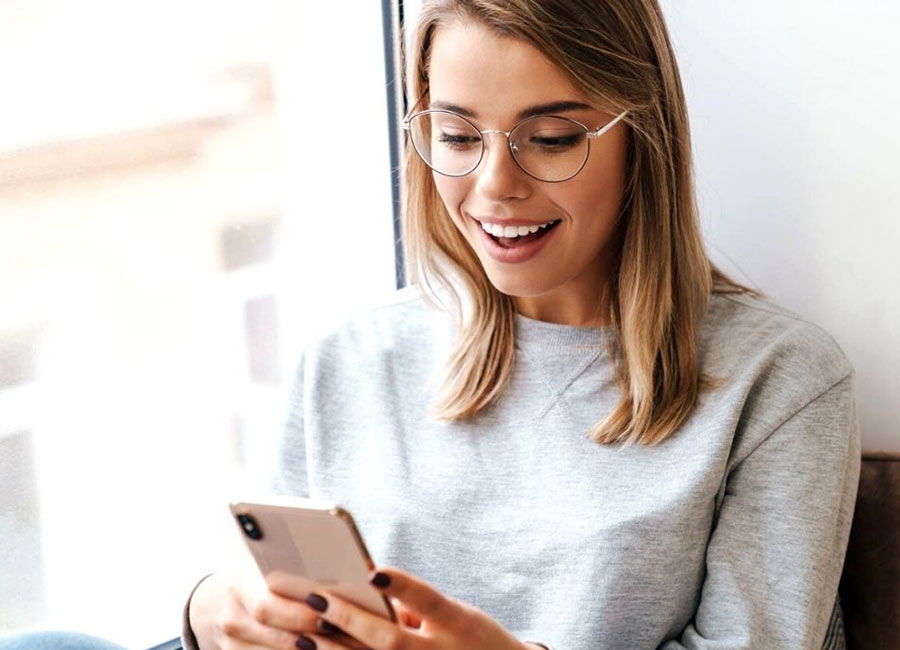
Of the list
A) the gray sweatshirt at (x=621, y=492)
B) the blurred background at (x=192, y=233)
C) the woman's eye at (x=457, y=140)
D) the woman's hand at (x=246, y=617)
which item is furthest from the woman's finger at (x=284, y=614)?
the woman's eye at (x=457, y=140)

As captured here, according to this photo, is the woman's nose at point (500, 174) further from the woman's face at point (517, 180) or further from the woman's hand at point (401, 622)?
the woman's hand at point (401, 622)

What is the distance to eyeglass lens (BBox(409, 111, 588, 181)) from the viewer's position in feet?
3.99

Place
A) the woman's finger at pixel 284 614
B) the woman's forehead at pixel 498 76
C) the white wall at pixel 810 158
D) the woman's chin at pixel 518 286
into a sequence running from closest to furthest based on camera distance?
1. the woman's finger at pixel 284 614
2. the woman's forehead at pixel 498 76
3. the woman's chin at pixel 518 286
4. the white wall at pixel 810 158

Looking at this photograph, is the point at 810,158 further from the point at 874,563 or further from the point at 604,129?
the point at 874,563

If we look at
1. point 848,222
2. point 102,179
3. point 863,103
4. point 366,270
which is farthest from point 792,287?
point 102,179

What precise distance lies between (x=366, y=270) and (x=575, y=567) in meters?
0.79

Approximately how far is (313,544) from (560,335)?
1.62 ft

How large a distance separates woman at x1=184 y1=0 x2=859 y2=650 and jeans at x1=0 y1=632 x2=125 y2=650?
13 centimetres

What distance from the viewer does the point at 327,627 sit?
3.56 feet

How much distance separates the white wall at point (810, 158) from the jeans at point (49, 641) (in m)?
0.96

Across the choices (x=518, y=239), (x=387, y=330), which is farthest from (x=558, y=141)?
(x=387, y=330)

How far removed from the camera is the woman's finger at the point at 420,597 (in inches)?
38.8

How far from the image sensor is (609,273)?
4.59 ft

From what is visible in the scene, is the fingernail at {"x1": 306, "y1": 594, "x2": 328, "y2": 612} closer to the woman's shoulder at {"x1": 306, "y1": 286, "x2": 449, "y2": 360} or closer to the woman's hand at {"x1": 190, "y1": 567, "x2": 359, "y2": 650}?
the woman's hand at {"x1": 190, "y1": 567, "x2": 359, "y2": 650}
